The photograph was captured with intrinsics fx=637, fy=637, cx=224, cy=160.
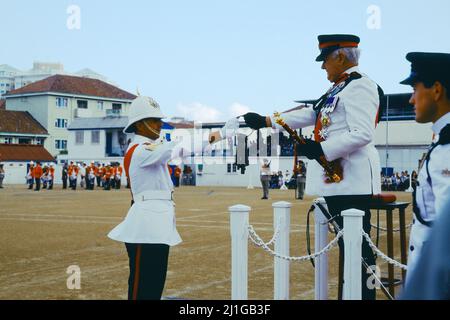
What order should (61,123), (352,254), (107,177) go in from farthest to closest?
(61,123) → (107,177) → (352,254)

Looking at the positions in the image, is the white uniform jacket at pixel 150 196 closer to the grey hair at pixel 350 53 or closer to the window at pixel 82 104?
the grey hair at pixel 350 53

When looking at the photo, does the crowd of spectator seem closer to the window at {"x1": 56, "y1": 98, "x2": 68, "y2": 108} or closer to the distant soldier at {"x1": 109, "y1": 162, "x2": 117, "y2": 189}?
the distant soldier at {"x1": 109, "y1": 162, "x2": 117, "y2": 189}

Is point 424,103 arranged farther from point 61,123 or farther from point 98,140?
point 61,123

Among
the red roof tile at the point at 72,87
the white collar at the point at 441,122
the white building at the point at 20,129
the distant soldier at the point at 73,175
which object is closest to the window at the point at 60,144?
the white building at the point at 20,129

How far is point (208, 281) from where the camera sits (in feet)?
25.3

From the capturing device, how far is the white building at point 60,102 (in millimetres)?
75500

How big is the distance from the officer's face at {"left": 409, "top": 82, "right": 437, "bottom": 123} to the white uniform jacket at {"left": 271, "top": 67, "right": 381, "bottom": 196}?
1.47 m

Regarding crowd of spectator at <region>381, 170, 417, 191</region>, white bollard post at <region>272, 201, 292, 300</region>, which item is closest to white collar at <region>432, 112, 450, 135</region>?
white bollard post at <region>272, 201, 292, 300</region>

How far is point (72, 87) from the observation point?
77.2 m

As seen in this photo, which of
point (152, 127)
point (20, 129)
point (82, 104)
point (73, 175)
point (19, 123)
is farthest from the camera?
point (82, 104)

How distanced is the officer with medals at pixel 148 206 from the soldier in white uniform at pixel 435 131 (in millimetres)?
2076

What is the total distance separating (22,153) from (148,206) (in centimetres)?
6088

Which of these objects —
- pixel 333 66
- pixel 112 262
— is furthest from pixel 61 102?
pixel 333 66
